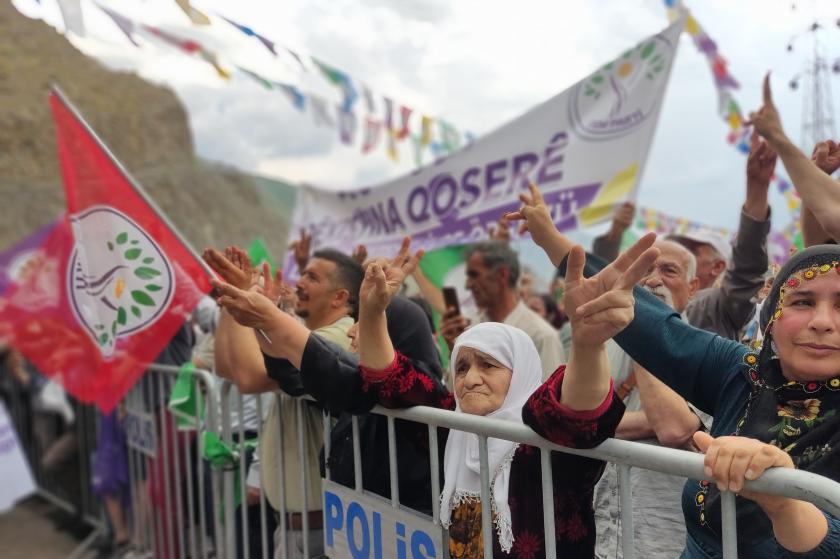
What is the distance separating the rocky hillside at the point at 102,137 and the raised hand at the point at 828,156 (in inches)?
1334

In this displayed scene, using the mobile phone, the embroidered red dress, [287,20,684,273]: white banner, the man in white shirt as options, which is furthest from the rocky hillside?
the embroidered red dress

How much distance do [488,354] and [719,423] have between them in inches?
24.7

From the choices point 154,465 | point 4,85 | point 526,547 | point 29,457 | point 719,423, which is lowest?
point 29,457

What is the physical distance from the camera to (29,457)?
704cm

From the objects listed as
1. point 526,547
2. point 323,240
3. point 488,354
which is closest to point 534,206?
point 488,354

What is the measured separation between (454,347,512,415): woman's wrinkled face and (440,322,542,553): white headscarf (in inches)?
0.7

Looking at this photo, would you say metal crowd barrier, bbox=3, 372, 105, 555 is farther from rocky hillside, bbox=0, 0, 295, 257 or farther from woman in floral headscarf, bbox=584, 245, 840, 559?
rocky hillside, bbox=0, 0, 295, 257

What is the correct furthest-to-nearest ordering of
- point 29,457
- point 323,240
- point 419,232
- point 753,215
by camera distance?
point 323,240
point 29,457
point 419,232
point 753,215

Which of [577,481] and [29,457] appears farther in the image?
[29,457]

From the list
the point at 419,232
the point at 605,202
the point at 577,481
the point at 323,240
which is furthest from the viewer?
the point at 323,240

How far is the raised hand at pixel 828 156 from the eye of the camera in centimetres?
246

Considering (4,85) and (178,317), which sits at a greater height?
(4,85)

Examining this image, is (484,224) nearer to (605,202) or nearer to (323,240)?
(605,202)

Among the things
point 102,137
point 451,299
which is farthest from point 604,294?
point 102,137
